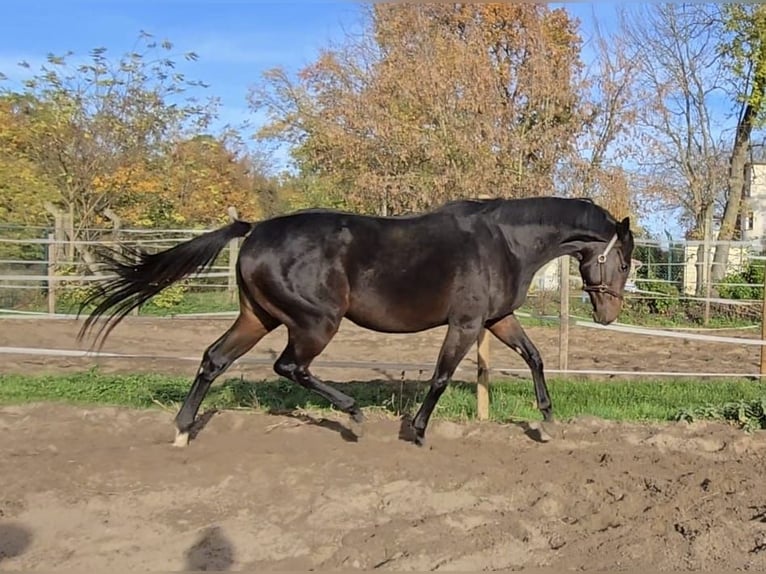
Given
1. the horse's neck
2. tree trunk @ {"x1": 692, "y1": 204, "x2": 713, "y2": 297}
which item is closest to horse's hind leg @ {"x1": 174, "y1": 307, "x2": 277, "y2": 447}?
the horse's neck

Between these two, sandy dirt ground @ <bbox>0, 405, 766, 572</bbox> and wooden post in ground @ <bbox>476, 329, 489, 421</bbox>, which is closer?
sandy dirt ground @ <bbox>0, 405, 766, 572</bbox>

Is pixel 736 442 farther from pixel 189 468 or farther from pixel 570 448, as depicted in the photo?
pixel 189 468

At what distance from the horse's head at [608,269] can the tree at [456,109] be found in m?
9.22

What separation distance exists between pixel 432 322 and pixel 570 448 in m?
1.21

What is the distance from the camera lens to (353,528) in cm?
333

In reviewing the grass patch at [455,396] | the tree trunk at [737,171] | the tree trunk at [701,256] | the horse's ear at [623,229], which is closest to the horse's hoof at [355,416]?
the grass patch at [455,396]

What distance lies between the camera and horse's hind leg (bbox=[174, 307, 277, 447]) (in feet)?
15.4

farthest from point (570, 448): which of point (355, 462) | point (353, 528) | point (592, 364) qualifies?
point (592, 364)

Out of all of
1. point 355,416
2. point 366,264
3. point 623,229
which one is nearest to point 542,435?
point 355,416

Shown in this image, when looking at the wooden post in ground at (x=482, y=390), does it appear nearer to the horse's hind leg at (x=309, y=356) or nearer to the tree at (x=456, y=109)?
the horse's hind leg at (x=309, y=356)

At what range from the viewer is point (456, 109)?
47.1ft

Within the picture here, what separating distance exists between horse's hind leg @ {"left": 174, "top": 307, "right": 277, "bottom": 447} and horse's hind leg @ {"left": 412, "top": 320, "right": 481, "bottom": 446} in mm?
1173

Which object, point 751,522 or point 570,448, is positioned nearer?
point 751,522

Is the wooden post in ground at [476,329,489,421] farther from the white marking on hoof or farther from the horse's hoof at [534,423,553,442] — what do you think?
the white marking on hoof
